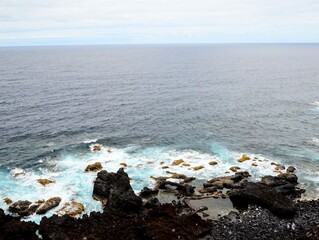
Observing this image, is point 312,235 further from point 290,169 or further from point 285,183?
point 290,169

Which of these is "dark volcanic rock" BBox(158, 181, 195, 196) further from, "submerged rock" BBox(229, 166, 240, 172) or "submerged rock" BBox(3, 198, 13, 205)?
"submerged rock" BBox(3, 198, 13, 205)

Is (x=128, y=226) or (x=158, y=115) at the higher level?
(x=128, y=226)

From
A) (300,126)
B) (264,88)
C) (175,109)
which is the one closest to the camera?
(300,126)

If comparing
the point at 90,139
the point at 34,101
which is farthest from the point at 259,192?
the point at 34,101

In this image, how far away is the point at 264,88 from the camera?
483ft

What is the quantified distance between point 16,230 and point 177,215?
22.5m

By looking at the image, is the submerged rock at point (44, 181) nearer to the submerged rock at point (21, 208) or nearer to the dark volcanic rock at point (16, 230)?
the submerged rock at point (21, 208)

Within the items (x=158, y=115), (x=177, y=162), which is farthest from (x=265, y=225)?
(x=158, y=115)

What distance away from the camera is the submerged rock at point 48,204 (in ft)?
167

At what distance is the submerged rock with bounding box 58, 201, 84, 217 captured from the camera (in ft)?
167

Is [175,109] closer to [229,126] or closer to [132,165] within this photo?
[229,126]

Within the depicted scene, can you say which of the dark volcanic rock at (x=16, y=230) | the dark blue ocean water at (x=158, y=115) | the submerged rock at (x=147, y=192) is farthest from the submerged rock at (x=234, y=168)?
the dark volcanic rock at (x=16, y=230)

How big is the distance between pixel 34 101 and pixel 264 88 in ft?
323

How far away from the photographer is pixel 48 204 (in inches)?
2063
